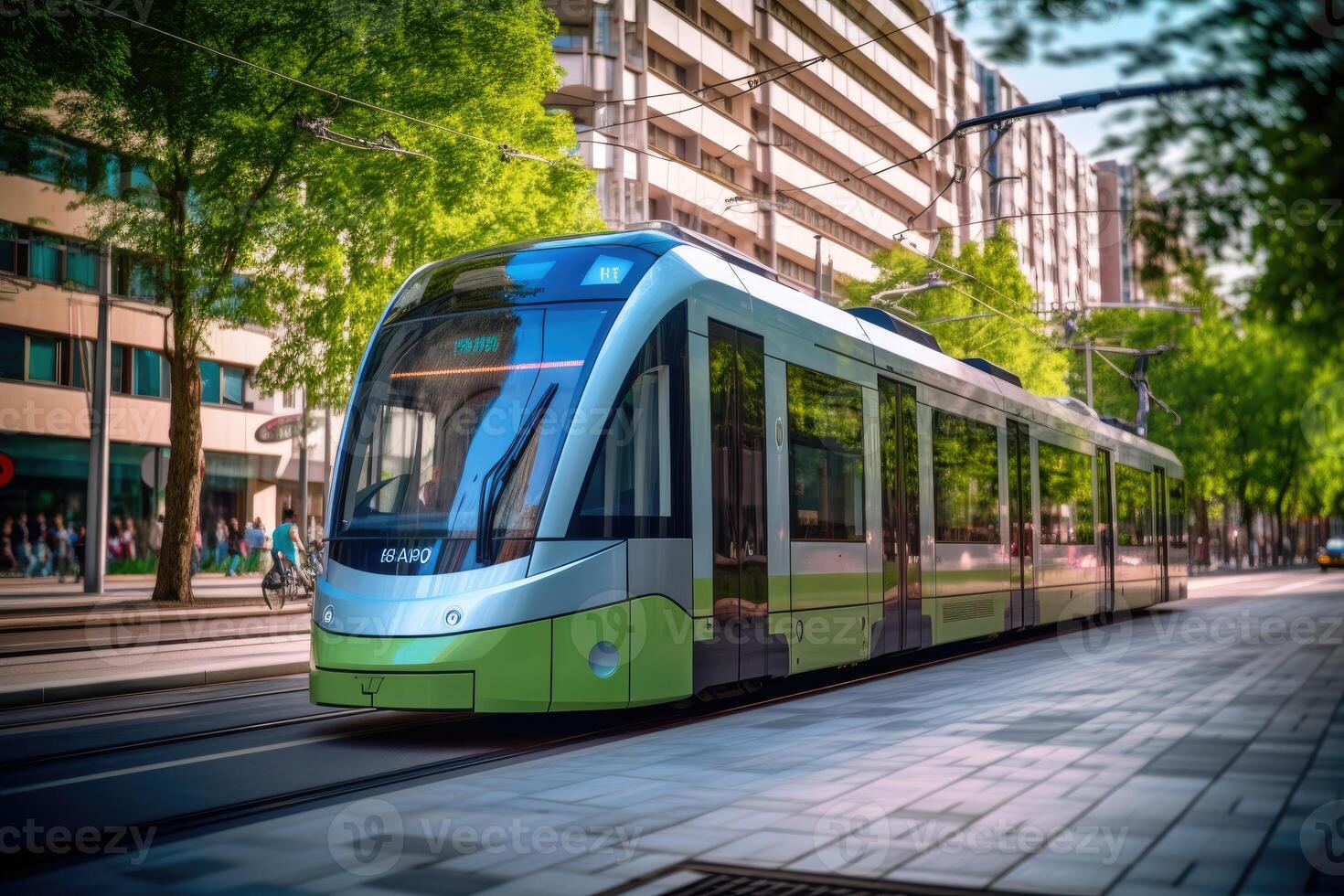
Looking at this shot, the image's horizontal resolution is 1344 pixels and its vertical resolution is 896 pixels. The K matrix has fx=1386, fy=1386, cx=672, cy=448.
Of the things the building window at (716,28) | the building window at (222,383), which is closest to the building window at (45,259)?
the building window at (222,383)

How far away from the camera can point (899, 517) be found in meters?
13.4

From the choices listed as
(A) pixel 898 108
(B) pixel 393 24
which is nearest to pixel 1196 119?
(B) pixel 393 24

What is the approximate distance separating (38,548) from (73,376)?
15.0 ft

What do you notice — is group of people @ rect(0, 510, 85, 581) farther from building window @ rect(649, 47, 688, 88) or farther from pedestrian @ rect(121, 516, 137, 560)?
building window @ rect(649, 47, 688, 88)

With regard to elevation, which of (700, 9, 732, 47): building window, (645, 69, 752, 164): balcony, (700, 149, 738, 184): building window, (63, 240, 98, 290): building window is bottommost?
(63, 240, 98, 290): building window

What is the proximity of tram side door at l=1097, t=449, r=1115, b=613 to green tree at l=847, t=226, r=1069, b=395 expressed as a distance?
1653 cm

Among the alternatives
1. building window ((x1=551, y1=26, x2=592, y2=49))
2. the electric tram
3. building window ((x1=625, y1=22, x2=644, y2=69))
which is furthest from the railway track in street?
building window ((x1=625, y1=22, x2=644, y2=69))

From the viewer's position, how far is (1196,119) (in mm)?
4781

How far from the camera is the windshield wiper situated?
28.6 ft

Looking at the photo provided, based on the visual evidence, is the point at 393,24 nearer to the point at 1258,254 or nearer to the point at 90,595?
the point at 90,595

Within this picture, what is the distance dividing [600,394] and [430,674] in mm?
2082

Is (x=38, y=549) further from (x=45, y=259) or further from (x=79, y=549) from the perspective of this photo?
(x=45, y=259)

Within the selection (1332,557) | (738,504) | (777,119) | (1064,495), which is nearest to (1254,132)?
(738,504)

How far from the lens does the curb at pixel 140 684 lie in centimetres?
1182
